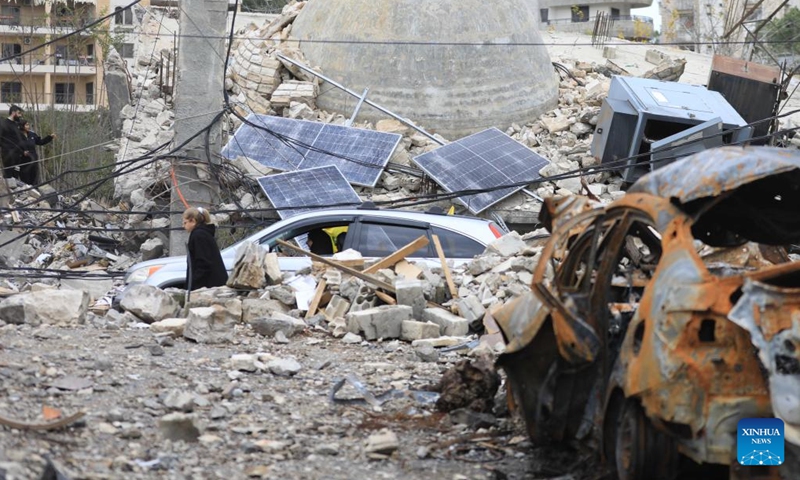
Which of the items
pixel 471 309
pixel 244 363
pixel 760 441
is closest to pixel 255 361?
pixel 244 363

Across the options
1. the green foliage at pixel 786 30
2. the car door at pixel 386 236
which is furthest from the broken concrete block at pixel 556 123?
the green foliage at pixel 786 30

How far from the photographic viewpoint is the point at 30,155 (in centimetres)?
2017

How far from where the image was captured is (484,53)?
75.3ft

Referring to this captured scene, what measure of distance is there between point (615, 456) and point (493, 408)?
6.39ft

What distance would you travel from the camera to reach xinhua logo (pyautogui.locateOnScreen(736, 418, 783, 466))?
5.35 meters

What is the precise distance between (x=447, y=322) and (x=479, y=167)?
27.5 feet

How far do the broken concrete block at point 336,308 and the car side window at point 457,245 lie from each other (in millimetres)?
1589

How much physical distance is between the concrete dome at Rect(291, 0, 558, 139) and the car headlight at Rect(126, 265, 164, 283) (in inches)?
389

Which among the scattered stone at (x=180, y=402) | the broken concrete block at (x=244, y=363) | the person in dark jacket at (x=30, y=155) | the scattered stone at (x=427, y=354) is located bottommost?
the person in dark jacket at (x=30, y=155)

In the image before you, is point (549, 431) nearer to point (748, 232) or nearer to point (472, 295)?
point (748, 232)

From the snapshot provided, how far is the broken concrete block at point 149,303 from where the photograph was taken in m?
11.5

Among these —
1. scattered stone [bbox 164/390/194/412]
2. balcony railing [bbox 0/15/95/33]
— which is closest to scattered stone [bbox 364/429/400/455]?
scattered stone [bbox 164/390/194/412]

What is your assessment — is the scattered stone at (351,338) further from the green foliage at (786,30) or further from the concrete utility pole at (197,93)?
the green foliage at (786,30)

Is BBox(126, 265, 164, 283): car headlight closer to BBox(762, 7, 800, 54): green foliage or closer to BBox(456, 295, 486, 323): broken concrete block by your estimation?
BBox(456, 295, 486, 323): broken concrete block
